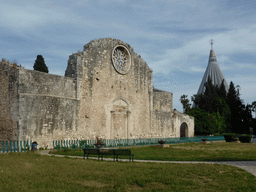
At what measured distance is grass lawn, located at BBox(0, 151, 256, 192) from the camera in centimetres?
686

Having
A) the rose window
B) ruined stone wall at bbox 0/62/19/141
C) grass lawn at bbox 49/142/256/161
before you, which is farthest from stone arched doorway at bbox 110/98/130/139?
ruined stone wall at bbox 0/62/19/141

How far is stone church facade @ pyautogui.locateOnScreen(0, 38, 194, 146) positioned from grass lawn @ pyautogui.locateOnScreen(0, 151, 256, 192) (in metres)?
8.67

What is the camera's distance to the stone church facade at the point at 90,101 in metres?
17.8

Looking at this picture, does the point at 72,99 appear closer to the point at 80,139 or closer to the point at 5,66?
the point at 80,139

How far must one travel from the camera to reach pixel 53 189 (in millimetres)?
6504

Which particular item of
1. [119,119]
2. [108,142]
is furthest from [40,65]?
[108,142]

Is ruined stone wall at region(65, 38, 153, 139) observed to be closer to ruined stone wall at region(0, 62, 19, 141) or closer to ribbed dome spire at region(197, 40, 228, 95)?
ruined stone wall at region(0, 62, 19, 141)

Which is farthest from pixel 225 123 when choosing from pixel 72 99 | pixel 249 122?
pixel 72 99

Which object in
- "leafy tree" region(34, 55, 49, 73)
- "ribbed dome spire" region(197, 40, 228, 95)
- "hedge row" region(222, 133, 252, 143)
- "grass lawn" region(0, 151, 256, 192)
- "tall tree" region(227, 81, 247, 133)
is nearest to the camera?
"grass lawn" region(0, 151, 256, 192)

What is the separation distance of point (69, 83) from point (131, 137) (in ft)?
29.5

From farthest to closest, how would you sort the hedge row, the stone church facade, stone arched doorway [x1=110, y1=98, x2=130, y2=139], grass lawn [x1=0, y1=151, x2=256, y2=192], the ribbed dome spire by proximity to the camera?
1. the ribbed dome spire
2. the hedge row
3. stone arched doorway [x1=110, y1=98, x2=130, y2=139]
4. the stone church facade
5. grass lawn [x1=0, y1=151, x2=256, y2=192]

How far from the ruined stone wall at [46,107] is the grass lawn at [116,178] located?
8.14 meters

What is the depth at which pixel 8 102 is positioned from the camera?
17.9m

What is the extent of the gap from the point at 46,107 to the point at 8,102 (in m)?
2.56
